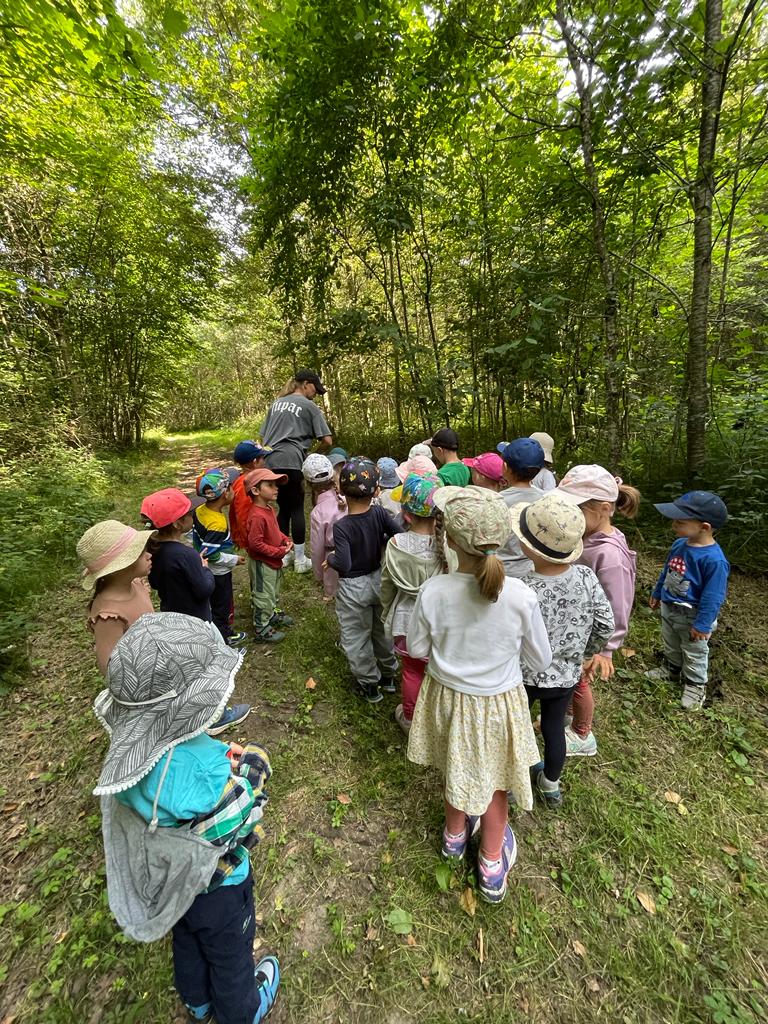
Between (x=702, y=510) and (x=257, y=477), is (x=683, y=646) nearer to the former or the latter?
(x=702, y=510)

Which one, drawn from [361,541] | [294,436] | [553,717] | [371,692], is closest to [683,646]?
[553,717]

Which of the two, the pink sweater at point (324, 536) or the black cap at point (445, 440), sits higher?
→ the black cap at point (445, 440)

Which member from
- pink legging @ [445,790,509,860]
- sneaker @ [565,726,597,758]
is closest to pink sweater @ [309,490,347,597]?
pink legging @ [445,790,509,860]

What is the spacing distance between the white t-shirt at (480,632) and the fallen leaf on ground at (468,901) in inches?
43.4

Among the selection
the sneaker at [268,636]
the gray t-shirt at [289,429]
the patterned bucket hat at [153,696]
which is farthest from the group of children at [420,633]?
the gray t-shirt at [289,429]

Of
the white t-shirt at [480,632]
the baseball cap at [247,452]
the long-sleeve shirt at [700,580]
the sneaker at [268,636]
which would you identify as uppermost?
the baseball cap at [247,452]

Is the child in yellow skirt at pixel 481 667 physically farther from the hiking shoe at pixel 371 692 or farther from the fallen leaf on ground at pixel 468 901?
the hiking shoe at pixel 371 692

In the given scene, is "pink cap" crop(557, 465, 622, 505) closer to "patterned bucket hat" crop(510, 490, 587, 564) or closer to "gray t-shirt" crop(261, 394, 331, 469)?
"patterned bucket hat" crop(510, 490, 587, 564)

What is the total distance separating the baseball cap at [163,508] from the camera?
2.56 meters

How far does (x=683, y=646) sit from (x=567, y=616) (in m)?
1.73

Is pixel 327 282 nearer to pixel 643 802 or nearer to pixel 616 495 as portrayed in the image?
pixel 616 495

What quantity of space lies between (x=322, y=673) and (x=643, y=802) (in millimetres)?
2456

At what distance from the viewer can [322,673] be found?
359 centimetres

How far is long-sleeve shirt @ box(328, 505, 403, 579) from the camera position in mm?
2883
